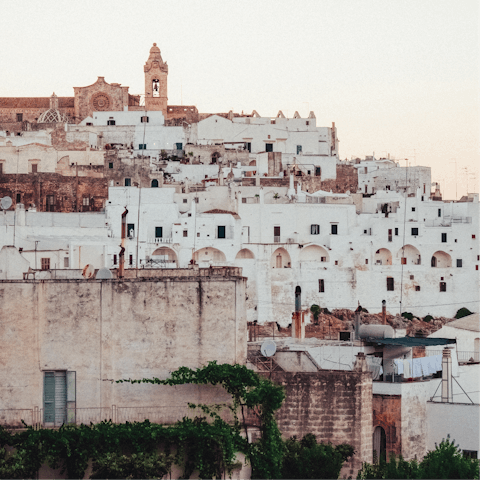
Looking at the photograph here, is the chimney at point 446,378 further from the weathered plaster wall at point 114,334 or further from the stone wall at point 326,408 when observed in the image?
the weathered plaster wall at point 114,334

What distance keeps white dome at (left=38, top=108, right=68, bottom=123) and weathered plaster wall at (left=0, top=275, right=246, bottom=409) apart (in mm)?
45514

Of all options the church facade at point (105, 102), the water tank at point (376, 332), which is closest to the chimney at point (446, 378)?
the water tank at point (376, 332)

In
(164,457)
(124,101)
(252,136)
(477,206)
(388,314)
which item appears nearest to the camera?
(164,457)

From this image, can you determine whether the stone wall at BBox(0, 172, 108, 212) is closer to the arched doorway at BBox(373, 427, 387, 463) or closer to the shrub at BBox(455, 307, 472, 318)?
the shrub at BBox(455, 307, 472, 318)

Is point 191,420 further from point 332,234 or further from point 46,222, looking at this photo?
point 332,234

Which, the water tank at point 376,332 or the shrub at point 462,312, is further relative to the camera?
the shrub at point 462,312

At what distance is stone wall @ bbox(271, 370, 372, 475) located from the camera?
18.2 meters

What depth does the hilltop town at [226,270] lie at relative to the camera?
51.6 ft

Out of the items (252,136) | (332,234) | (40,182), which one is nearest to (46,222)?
(40,182)

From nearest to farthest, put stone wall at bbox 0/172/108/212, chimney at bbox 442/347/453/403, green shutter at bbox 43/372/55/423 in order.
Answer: green shutter at bbox 43/372/55/423, chimney at bbox 442/347/453/403, stone wall at bbox 0/172/108/212

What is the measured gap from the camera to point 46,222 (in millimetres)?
43188

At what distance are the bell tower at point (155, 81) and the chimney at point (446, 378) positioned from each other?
139 ft

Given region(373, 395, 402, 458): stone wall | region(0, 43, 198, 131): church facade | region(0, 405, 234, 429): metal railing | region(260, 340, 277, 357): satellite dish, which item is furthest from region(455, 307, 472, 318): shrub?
region(0, 405, 234, 429): metal railing

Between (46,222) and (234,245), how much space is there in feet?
25.1
